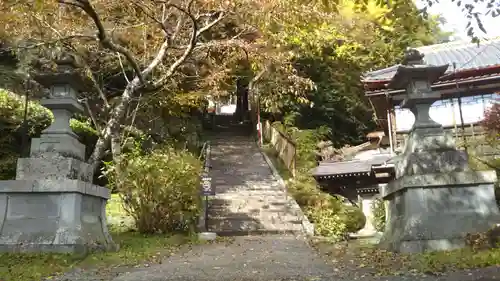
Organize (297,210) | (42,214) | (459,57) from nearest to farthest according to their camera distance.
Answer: (42,214) → (297,210) → (459,57)

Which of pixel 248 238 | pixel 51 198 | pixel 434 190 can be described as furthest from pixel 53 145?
pixel 434 190

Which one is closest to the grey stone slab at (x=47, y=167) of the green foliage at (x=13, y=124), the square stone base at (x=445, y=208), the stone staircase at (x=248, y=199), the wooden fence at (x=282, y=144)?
the stone staircase at (x=248, y=199)

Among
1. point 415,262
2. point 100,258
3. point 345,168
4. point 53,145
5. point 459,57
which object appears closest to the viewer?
point 415,262

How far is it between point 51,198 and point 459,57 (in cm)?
1694

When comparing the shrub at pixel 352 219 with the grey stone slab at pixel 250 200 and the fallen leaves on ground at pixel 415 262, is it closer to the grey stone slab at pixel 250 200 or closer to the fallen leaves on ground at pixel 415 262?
the grey stone slab at pixel 250 200

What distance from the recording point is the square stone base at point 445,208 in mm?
6613

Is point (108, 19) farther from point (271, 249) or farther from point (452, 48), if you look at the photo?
point (452, 48)

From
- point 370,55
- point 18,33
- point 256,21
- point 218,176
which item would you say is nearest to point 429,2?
point 256,21

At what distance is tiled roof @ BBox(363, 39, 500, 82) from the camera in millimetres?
15648

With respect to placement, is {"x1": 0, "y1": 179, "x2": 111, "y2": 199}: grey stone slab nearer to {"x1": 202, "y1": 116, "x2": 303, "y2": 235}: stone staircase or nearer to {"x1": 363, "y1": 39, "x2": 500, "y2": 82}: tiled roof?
{"x1": 202, "y1": 116, "x2": 303, "y2": 235}: stone staircase

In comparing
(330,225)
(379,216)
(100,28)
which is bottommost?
(330,225)

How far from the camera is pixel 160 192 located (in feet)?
31.7

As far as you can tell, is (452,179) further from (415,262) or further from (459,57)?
(459,57)

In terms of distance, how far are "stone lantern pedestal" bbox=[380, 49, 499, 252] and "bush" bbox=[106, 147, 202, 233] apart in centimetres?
495
